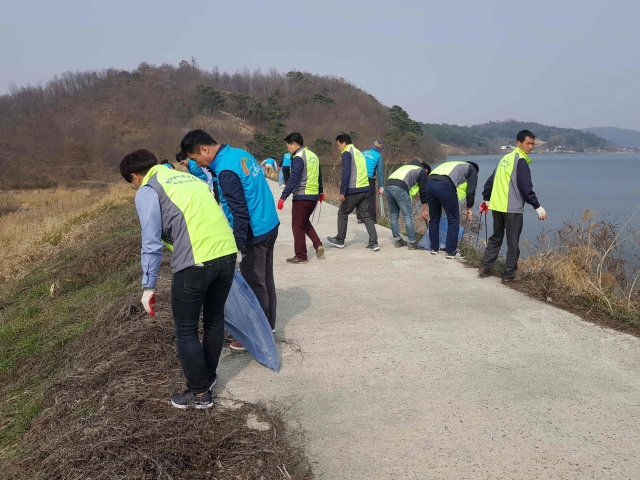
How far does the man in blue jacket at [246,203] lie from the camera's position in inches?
151

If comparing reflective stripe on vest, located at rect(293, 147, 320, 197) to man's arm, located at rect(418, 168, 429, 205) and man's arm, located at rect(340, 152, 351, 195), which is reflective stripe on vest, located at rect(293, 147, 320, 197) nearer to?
man's arm, located at rect(340, 152, 351, 195)

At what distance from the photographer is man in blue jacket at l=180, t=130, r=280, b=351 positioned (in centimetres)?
384

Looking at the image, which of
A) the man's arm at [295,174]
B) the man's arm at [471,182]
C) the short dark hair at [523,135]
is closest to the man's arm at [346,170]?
the man's arm at [295,174]

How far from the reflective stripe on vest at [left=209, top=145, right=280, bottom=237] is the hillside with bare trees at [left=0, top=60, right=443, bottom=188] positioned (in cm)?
3937

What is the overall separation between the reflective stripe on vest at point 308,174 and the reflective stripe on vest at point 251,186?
277 cm

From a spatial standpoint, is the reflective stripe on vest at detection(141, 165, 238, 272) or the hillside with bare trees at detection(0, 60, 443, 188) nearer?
the reflective stripe on vest at detection(141, 165, 238, 272)

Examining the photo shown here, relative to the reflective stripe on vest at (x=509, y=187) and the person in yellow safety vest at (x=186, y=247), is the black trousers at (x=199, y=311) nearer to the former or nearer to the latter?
the person in yellow safety vest at (x=186, y=247)

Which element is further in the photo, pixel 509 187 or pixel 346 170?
pixel 346 170

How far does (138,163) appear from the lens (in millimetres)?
3305

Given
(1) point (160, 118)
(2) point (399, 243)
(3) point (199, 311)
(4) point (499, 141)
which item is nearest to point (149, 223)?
(3) point (199, 311)

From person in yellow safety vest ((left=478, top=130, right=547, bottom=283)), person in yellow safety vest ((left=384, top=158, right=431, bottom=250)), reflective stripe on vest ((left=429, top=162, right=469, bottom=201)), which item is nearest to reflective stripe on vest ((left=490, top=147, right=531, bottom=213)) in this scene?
person in yellow safety vest ((left=478, top=130, right=547, bottom=283))

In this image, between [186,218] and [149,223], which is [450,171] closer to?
[186,218]

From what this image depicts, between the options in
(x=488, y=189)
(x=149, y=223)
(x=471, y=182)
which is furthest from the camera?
(x=471, y=182)

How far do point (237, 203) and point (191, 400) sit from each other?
153 centimetres
